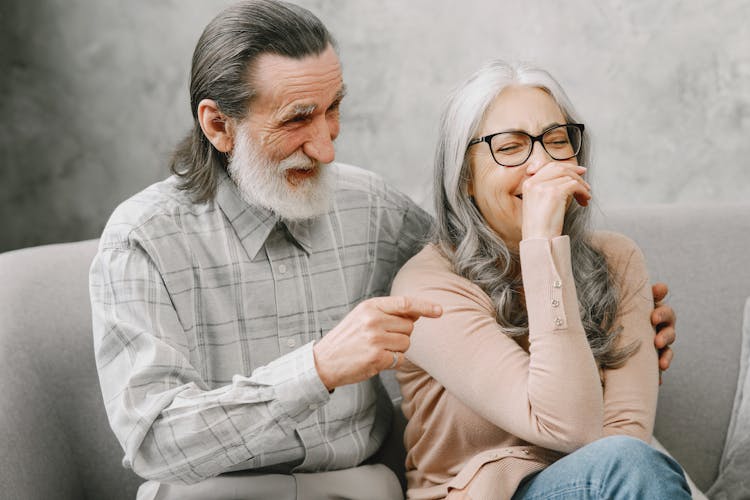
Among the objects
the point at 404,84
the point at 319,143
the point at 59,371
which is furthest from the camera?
the point at 404,84

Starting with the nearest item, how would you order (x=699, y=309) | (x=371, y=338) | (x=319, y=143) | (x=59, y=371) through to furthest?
(x=371, y=338) < (x=319, y=143) < (x=59, y=371) < (x=699, y=309)

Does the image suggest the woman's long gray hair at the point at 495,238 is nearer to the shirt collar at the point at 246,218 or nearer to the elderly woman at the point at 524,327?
the elderly woman at the point at 524,327

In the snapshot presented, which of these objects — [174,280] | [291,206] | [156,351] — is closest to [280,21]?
[291,206]

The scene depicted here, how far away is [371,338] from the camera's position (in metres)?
1.35

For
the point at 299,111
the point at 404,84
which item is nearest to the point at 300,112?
the point at 299,111

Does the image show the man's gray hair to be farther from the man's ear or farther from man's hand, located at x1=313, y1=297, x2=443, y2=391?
man's hand, located at x1=313, y1=297, x2=443, y2=391

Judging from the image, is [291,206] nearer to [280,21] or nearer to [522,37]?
[280,21]

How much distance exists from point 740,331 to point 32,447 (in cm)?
147

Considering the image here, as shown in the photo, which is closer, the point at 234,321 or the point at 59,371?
the point at 234,321

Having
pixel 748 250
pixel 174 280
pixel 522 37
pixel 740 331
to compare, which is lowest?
pixel 740 331

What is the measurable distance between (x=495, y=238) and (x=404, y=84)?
89 centimetres

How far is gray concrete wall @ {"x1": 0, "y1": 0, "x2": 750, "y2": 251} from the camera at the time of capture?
241 cm

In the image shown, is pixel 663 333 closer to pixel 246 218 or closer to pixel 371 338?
pixel 371 338

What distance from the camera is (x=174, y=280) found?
5.20ft
